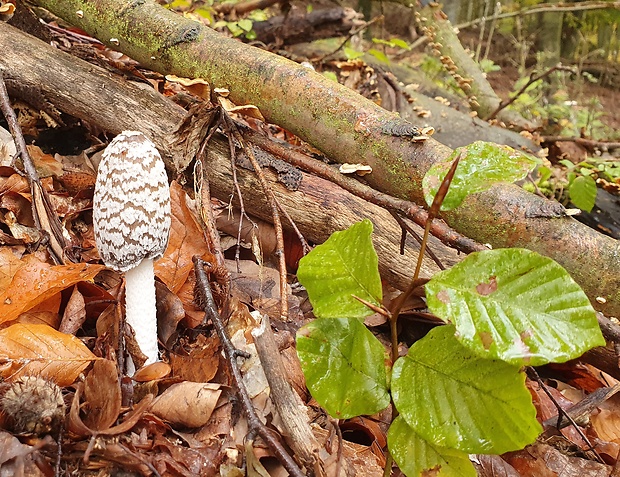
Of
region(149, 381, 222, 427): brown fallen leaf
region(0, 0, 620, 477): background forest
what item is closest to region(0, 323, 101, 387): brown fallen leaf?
region(0, 0, 620, 477): background forest

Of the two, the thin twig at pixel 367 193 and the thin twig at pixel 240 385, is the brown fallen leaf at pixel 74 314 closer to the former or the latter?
the thin twig at pixel 240 385

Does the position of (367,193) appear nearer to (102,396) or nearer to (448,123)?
(102,396)

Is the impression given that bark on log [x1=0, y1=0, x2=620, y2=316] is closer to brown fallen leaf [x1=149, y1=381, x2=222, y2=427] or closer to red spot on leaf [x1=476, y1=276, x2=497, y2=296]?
brown fallen leaf [x1=149, y1=381, x2=222, y2=427]

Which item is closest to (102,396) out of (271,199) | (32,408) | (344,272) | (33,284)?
(32,408)

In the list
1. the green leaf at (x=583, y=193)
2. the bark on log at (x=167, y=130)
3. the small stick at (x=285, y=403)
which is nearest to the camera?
the small stick at (x=285, y=403)

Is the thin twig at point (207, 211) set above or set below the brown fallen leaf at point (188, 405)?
above

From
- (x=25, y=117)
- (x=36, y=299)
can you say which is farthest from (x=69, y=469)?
(x=25, y=117)

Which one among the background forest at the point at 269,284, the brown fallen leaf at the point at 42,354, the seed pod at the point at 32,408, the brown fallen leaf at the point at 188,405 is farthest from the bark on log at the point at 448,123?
the seed pod at the point at 32,408
